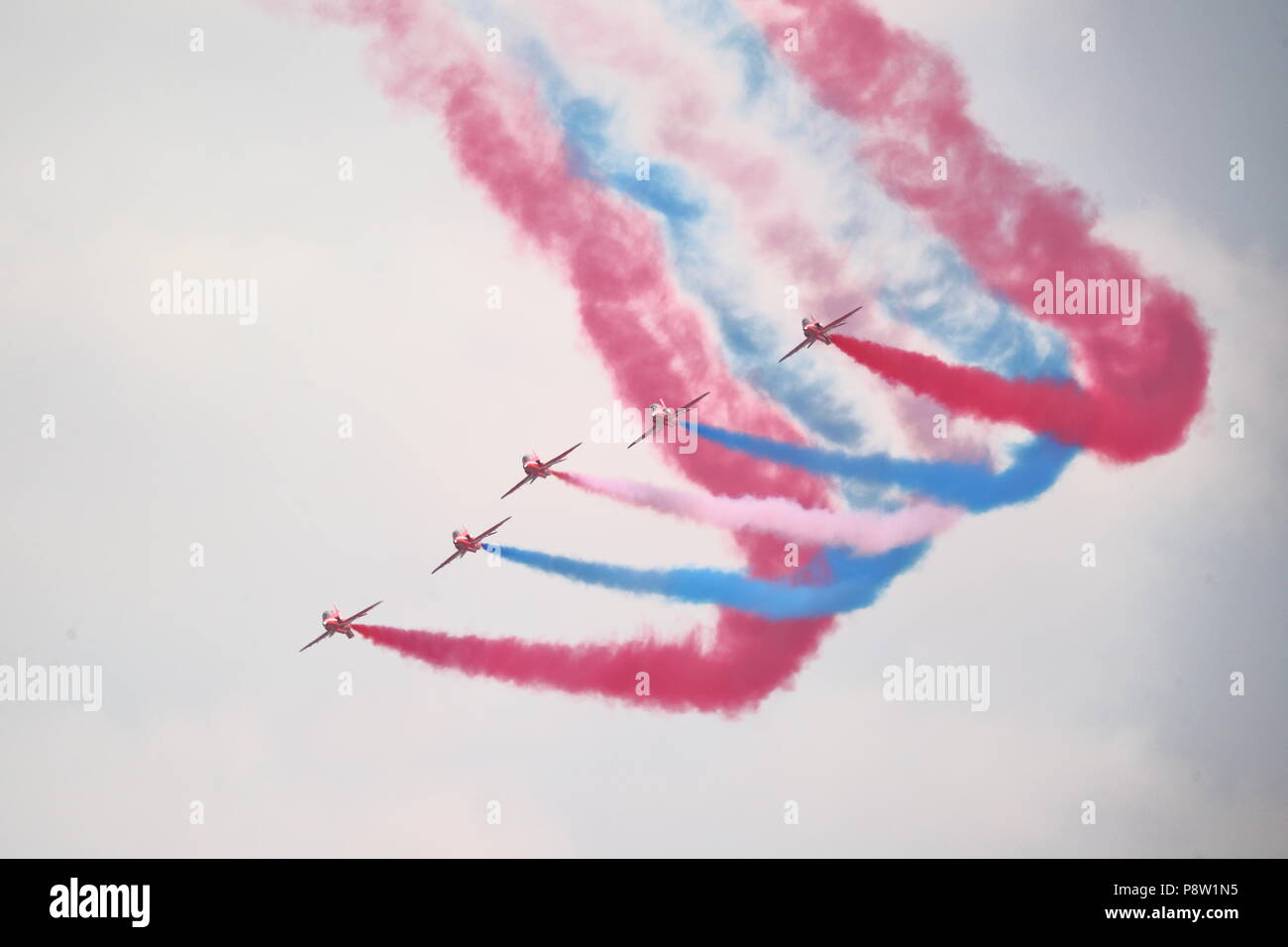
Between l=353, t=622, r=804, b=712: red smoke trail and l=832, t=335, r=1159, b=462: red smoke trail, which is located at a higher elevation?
l=832, t=335, r=1159, b=462: red smoke trail

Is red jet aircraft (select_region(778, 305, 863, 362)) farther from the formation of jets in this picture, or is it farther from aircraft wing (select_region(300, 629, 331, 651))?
aircraft wing (select_region(300, 629, 331, 651))

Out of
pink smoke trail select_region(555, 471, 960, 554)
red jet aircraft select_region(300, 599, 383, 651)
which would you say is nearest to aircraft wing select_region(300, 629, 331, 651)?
red jet aircraft select_region(300, 599, 383, 651)

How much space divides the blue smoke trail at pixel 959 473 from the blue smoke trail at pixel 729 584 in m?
3.34

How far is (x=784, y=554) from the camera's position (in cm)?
10281

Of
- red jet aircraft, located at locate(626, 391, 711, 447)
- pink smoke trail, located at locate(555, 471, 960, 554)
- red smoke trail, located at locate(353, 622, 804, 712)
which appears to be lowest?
red smoke trail, located at locate(353, 622, 804, 712)

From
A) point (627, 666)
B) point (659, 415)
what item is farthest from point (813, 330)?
point (627, 666)

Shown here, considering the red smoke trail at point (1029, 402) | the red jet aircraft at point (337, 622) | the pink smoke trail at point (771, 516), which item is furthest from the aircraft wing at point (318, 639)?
the red smoke trail at point (1029, 402)

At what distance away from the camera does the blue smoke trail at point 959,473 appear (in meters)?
103

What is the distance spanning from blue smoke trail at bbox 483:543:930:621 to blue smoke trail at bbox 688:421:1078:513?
131 inches

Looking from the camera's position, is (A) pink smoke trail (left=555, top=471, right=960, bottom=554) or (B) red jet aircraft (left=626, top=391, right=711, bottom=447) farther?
(A) pink smoke trail (left=555, top=471, right=960, bottom=554)

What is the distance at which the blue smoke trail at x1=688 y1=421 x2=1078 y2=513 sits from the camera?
338ft
